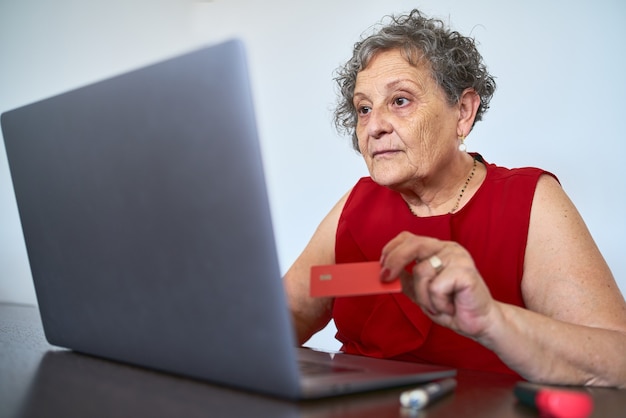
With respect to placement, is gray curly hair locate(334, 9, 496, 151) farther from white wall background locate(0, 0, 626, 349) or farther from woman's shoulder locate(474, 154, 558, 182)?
white wall background locate(0, 0, 626, 349)

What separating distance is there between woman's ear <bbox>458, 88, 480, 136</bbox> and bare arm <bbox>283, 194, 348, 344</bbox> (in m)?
0.40

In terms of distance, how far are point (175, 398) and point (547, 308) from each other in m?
0.78

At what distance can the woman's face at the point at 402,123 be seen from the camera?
1.51 meters

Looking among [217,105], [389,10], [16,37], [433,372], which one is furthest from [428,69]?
[16,37]

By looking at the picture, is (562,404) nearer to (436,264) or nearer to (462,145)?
(436,264)

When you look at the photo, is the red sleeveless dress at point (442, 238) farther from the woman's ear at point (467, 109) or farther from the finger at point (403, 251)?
the finger at point (403, 251)

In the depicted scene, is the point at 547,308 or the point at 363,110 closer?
the point at 547,308

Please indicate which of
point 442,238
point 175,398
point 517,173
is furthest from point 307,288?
point 175,398

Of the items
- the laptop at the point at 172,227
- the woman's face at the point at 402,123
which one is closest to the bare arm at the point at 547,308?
the laptop at the point at 172,227

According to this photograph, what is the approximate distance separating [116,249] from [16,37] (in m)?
3.13

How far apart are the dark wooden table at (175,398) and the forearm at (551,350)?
0.04 m

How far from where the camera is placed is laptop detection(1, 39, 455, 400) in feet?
2.04

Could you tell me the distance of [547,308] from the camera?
1.22m

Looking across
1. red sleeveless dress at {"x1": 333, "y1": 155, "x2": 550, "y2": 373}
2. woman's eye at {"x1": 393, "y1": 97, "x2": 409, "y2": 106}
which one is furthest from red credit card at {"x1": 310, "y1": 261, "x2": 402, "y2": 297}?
woman's eye at {"x1": 393, "y1": 97, "x2": 409, "y2": 106}
